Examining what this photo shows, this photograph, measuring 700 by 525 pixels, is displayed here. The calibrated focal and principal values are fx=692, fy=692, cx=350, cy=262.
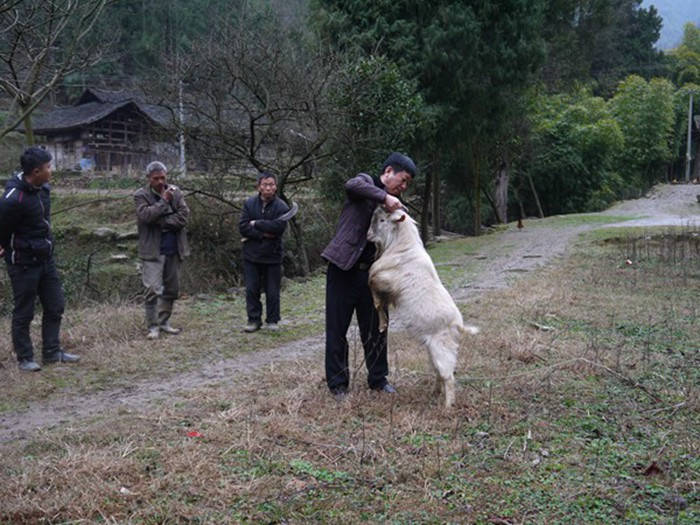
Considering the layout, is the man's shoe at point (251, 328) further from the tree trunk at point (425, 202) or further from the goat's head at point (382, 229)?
the tree trunk at point (425, 202)

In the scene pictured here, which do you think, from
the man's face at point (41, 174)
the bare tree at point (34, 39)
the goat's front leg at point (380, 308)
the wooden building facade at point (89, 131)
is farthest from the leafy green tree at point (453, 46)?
the wooden building facade at point (89, 131)

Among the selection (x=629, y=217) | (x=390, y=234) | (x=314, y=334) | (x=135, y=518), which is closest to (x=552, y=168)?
(x=629, y=217)

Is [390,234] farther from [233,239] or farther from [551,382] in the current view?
[233,239]

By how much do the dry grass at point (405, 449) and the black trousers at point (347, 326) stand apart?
0.54 ft

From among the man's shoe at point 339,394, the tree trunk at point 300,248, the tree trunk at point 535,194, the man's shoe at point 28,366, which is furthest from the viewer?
the tree trunk at point 535,194

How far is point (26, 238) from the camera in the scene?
5.88 metres

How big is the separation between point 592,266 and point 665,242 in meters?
4.35

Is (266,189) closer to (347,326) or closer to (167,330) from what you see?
(167,330)

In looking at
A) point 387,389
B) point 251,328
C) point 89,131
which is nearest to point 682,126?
point 89,131

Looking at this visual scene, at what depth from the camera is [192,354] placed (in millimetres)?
6539

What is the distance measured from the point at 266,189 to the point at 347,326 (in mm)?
2928

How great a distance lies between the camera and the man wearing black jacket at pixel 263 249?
724cm

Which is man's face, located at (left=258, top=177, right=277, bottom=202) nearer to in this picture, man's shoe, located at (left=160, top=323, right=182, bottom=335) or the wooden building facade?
man's shoe, located at (left=160, top=323, right=182, bottom=335)

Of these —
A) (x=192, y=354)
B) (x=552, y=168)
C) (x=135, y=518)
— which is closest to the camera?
(x=135, y=518)
